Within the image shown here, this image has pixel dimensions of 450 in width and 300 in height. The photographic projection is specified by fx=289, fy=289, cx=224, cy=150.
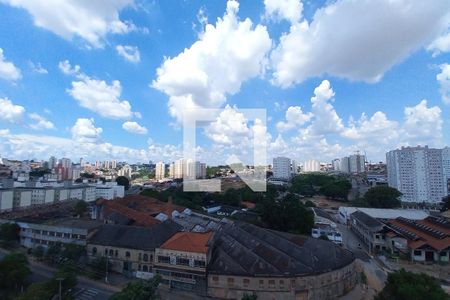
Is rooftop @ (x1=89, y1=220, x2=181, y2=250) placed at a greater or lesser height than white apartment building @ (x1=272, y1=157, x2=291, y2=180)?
lesser

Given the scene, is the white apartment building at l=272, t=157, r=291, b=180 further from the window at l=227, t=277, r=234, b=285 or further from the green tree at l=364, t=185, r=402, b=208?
the window at l=227, t=277, r=234, b=285

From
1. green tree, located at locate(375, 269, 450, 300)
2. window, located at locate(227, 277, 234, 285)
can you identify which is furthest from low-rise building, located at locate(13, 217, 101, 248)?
green tree, located at locate(375, 269, 450, 300)

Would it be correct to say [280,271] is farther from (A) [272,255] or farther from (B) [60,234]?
(B) [60,234]

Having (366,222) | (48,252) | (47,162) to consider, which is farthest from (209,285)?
(47,162)

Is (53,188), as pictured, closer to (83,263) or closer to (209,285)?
(83,263)

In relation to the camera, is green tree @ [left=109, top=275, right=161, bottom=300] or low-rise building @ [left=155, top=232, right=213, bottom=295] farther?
low-rise building @ [left=155, top=232, right=213, bottom=295]

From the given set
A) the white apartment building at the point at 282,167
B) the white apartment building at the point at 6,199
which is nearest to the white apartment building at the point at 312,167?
the white apartment building at the point at 282,167

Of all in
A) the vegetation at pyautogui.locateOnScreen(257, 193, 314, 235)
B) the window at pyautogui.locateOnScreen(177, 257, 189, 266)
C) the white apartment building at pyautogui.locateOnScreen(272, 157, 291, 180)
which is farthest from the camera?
the white apartment building at pyautogui.locateOnScreen(272, 157, 291, 180)
